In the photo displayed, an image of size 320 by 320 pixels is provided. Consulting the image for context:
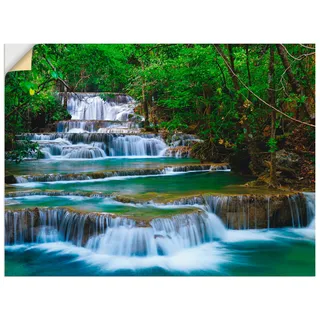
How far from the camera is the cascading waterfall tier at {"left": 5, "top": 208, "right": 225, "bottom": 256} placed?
4.06 meters

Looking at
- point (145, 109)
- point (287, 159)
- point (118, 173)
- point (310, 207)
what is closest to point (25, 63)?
point (118, 173)

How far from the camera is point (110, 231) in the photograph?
4.15 metres

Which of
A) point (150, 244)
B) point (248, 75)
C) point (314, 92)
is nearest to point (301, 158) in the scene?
point (314, 92)

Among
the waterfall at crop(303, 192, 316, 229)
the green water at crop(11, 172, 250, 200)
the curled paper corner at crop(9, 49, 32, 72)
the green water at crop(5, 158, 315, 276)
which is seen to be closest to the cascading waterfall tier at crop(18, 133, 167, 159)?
the green water at crop(11, 172, 250, 200)

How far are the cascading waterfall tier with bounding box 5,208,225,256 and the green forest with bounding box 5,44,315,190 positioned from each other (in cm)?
89

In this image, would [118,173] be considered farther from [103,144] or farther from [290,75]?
[290,75]

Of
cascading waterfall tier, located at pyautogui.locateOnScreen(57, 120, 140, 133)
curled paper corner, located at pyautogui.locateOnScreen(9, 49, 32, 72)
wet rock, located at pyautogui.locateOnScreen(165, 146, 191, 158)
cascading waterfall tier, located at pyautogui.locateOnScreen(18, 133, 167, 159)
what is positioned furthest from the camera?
cascading waterfall tier, located at pyautogui.locateOnScreen(57, 120, 140, 133)

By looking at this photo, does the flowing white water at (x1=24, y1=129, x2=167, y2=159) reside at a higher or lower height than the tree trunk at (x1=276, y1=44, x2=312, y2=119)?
lower

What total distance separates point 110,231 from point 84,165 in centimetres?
233

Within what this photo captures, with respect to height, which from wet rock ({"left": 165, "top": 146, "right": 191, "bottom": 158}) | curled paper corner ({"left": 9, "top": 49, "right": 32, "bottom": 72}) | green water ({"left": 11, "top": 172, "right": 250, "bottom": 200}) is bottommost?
green water ({"left": 11, "top": 172, "right": 250, "bottom": 200})

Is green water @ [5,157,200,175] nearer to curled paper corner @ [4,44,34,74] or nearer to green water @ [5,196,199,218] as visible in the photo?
green water @ [5,196,199,218]

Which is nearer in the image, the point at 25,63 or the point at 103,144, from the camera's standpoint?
the point at 25,63

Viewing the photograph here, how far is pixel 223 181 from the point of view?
18.7 ft
